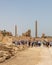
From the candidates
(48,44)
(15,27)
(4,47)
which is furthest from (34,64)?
(15,27)

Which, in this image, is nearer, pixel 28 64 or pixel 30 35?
pixel 28 64

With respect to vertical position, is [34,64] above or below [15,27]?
below

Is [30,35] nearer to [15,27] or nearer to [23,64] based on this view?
[15,27]

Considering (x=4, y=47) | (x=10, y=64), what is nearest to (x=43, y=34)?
(x=4, y=47)

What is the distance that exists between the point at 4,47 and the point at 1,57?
4.35 metres

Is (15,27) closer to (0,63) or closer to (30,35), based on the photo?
(30,35)

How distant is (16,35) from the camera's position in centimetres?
7806

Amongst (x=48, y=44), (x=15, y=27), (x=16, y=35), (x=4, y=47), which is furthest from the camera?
(x=16, y=35)

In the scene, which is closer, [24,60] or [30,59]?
[24,60]

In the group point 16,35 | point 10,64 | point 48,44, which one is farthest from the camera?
point 16,35

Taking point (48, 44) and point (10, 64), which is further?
point (48, 44)

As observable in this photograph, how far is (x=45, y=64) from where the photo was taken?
19234 mm

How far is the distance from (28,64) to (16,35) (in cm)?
5886

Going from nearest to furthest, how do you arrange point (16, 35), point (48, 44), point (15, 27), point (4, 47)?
point (4, 47) < point (48, 44) < point (15, 27) < point (16, 35)
